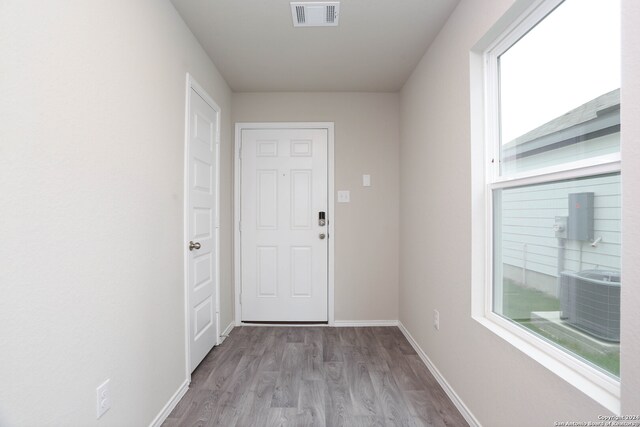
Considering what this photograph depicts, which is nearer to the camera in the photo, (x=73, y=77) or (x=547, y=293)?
(x=73, y=77)

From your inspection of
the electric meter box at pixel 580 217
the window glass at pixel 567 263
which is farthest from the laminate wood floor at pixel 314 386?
the electric meter box at pixel 580 217

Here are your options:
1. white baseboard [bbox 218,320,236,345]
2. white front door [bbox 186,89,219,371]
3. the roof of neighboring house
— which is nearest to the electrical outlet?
white front door [bbox 186,89,219,371]

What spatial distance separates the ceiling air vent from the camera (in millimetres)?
1876

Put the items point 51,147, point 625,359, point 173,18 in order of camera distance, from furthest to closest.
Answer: point 173,18 < point 51,147 < point 625,359

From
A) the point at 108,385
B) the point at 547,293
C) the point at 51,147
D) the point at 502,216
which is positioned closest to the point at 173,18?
the point at 51,147

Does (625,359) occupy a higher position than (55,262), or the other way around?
(55,262)

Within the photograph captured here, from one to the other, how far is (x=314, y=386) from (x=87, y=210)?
5.54 feet

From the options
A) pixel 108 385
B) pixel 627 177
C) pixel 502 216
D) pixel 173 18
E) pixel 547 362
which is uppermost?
pixel 173 18

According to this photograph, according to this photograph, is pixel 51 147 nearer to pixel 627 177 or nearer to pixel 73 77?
pixel 73 77

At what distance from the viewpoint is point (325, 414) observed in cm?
178

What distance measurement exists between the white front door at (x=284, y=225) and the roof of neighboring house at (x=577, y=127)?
6.69 feet

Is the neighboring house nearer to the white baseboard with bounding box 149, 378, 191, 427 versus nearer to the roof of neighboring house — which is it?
the roof of neighboring house

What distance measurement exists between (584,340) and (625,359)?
0.25m

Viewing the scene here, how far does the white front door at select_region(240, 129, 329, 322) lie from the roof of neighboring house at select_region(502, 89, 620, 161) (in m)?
2.04
